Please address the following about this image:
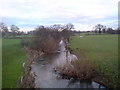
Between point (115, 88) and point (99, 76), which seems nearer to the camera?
point (115, 88)

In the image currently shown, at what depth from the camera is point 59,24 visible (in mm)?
33250

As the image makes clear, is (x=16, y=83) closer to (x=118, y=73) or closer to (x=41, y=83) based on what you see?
(x=41, y=83)

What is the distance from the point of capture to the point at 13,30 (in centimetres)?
3481

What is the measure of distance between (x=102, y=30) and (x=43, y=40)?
40.0 m

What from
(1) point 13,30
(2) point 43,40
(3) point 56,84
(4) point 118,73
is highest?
(1) point 13,30

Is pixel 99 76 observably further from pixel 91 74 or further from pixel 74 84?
pixel 74 84

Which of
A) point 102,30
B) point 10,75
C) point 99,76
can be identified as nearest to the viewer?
point 10,75

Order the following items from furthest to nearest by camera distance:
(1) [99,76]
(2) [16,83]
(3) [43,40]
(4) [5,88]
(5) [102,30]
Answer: (5) [102,30] < (3) [43,40] < (1) [99,76] < (2) [16,83] < (4) [5,88]

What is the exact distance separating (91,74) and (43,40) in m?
13.0

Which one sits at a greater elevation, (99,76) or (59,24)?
(59,24)

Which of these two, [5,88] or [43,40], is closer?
[5,88]

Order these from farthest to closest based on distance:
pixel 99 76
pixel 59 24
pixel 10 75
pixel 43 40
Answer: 1. pixel 59 24
2. pixel 43 40
3. pixel 99 76
4. pixel 10 75

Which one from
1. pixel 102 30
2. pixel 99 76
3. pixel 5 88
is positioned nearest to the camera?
pixel 5 88

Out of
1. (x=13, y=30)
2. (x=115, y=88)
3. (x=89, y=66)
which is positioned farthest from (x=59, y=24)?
(x=115, y=88)
